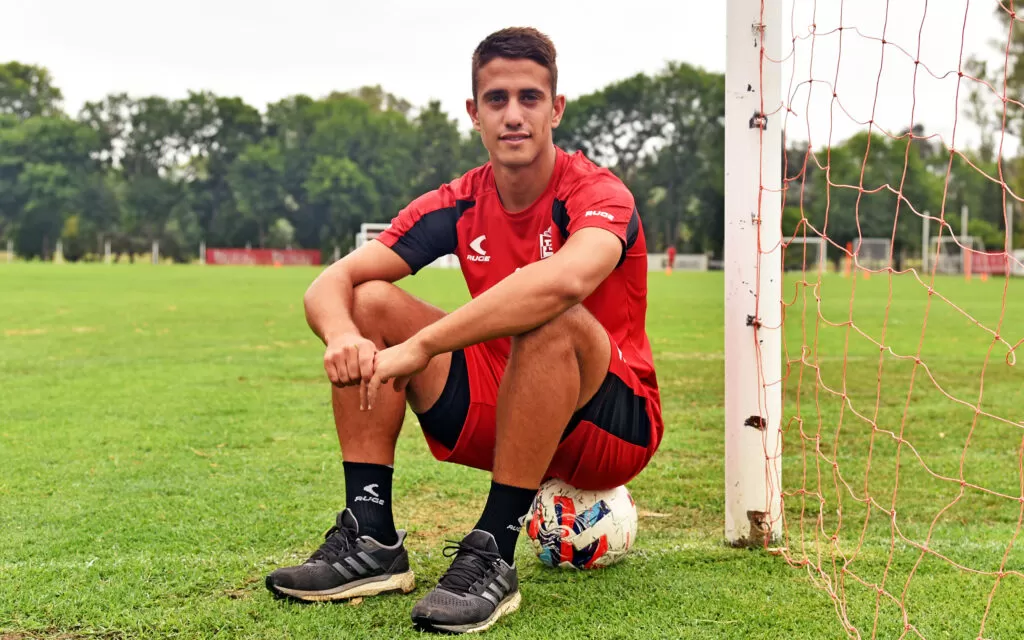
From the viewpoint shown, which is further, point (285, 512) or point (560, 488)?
point (285, 512)

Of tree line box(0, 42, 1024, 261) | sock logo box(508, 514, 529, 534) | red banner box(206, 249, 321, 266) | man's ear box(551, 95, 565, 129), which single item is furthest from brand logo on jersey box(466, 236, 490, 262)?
red banner box(206, 249, 321, 266)

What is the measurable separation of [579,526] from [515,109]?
125cm

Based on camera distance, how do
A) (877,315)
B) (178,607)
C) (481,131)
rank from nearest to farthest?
(178,607) → (481,131) → (877,315)

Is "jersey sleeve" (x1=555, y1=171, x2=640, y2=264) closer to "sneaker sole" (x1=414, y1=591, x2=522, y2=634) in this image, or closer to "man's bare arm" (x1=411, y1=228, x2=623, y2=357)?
"man's bare arm" (x1=411, y1=228, x2=623, y2=357)

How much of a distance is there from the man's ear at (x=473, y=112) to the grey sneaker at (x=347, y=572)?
125cm

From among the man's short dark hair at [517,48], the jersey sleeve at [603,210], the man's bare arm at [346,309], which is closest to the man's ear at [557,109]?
the man's short dark hair at [517,48]

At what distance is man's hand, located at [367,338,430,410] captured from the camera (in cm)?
257

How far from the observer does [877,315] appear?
15.4 meters

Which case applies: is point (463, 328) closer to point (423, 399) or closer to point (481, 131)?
point (423, 399)

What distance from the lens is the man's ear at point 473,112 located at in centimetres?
309

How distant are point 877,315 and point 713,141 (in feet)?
145

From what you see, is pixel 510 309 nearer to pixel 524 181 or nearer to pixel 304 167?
→ pixel 524 181

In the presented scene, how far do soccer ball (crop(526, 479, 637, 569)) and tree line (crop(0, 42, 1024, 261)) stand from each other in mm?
52479

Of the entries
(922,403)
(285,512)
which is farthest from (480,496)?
(922,403)
